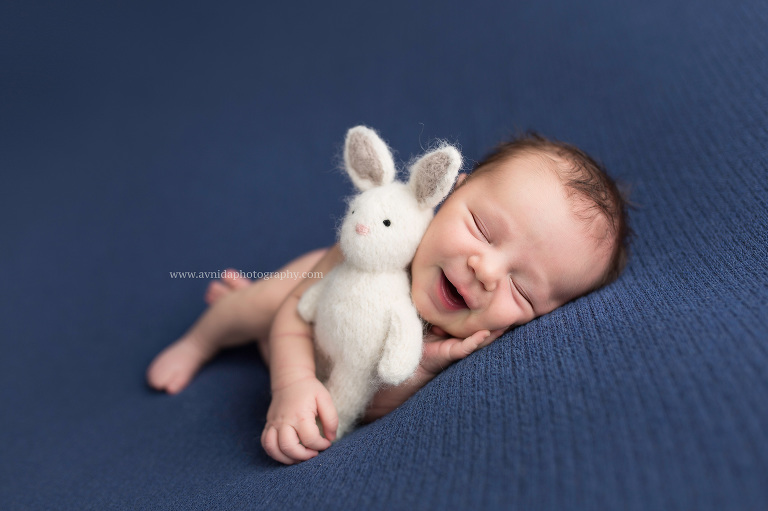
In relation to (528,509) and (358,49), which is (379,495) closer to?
(528,509)

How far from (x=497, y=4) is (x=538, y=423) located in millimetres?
1753

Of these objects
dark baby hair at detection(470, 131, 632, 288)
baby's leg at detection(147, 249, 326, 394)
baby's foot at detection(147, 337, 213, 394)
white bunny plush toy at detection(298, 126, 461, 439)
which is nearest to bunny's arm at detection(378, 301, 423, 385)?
white bunny plush toy at detection(298, 126, 461, 439)

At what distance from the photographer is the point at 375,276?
961 millimetres

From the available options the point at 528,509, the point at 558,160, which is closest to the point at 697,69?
the point at 558,160

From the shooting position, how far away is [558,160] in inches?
41.3

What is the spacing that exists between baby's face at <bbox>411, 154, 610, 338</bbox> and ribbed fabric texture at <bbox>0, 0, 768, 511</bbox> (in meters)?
0.07

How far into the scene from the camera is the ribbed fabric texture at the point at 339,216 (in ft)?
2.12

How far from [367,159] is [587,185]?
0.40 m

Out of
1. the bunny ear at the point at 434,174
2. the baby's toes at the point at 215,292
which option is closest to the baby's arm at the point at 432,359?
the bunny ear at the point at 434,174

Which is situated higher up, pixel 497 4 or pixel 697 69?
pixel 497 4

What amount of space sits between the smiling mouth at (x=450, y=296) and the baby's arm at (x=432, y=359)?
6 cm

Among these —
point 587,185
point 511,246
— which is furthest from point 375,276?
point 587,185

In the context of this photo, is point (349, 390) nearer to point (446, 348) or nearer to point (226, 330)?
point (446, 348)

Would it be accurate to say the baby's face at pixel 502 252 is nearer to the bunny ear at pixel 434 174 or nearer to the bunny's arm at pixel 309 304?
the bunny ear at pixel 434 174
